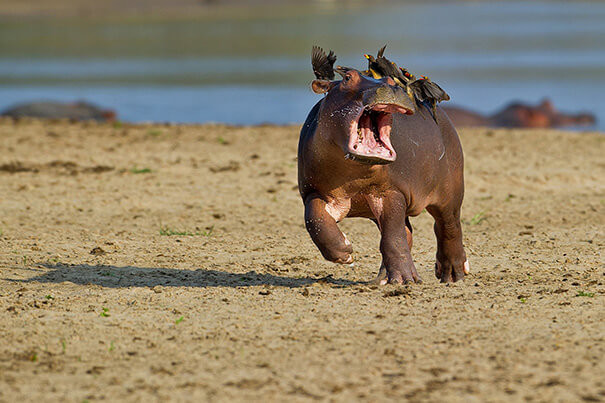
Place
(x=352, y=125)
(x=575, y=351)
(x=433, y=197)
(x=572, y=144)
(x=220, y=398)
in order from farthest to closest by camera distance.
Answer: (x=572, y=144)
(x=433, y=197)
(x=352, y=125)
(x=575, y=351)
(x=220, y=398)

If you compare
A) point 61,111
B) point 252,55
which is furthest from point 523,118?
point 252,55

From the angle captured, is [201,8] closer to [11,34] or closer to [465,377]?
[11,34]

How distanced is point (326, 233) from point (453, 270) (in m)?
1.17

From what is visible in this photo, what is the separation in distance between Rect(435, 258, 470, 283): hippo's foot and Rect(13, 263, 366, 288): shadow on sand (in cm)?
59

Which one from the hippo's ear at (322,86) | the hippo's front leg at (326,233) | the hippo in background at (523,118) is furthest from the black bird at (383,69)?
the hippo in background at (523,118)

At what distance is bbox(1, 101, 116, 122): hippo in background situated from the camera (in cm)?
1566

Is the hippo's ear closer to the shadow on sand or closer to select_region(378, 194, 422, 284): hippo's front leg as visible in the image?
select_region(378, 194, 422, 284): hippo's front leg

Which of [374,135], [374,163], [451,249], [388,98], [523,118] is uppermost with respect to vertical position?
[523,118]

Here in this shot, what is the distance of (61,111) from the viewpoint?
52.1ft

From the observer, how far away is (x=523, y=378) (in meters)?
3.68

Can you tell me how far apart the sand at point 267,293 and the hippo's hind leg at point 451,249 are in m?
0.16

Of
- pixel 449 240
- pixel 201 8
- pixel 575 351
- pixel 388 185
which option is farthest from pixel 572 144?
pixel 201 8

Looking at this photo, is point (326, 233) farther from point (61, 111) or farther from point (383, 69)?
point (61, 111)

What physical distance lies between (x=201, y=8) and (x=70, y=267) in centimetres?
5682
